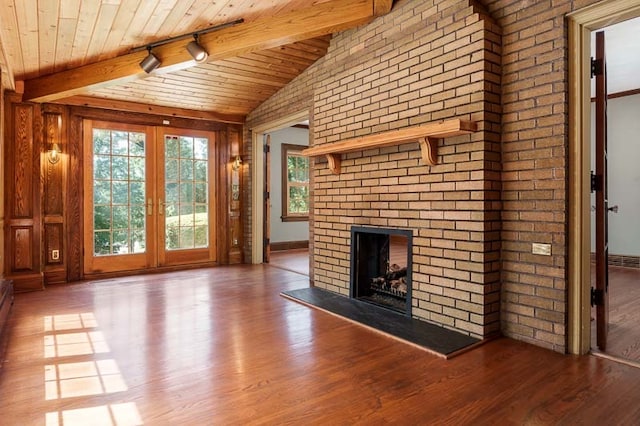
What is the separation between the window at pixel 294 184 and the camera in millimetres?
8375

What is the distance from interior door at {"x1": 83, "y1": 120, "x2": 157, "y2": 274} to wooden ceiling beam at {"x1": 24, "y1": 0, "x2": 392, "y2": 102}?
1.25 metres

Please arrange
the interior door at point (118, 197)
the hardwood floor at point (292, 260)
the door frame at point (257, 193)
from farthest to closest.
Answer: the door frame at point (257, 193) → the hardwood floor at point (292, 260) → the interior door at point (118, 197)

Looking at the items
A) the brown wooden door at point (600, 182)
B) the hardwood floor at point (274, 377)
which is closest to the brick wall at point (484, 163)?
the brown wooden door at point (600, 182)

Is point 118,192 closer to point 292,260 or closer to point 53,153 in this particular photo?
point 53,153

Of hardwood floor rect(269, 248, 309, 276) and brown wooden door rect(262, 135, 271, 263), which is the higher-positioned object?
brown wooden door rect(262, 135, 271, 263)

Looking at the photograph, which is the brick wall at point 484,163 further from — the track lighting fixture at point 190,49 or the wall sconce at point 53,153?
the wall sconce at point 53,153

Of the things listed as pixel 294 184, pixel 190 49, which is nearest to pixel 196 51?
pixel 190 49

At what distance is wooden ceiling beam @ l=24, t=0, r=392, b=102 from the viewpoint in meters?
3.42

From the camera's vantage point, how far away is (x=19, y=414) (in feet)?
6.26

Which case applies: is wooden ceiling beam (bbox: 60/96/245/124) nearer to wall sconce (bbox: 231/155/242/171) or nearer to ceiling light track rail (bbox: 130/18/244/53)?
wall sconce (bbox: 231/155/242/171)

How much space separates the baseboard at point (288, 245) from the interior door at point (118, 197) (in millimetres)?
2821

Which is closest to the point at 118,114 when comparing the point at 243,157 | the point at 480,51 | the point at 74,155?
the point at 74,155

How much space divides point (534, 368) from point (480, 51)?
2116 millimetres

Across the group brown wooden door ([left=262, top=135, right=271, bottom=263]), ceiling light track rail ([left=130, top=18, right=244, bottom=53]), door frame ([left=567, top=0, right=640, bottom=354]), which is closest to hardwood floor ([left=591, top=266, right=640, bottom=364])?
door frame ([left=567, top=0, right=640, bottom=354])
